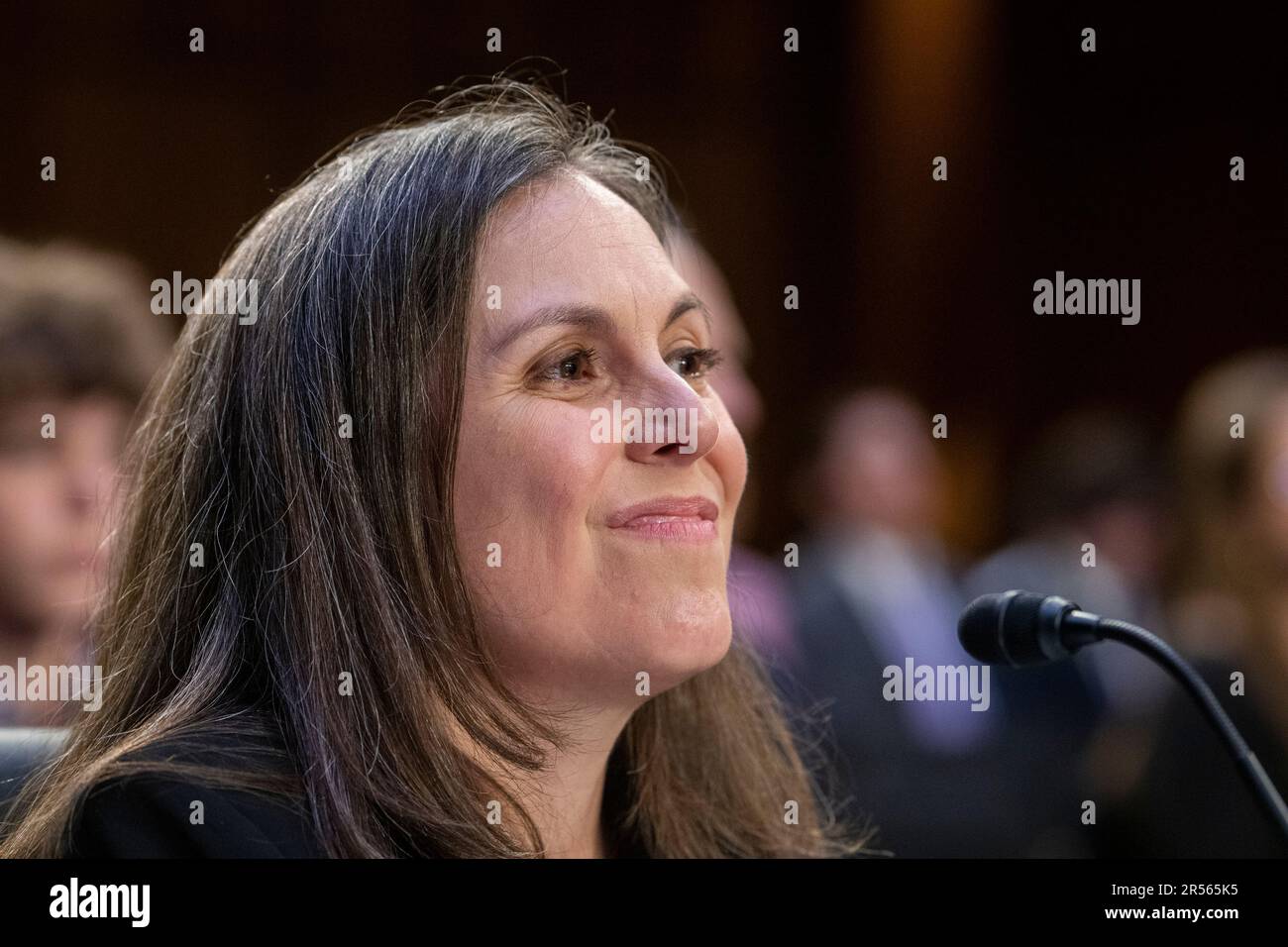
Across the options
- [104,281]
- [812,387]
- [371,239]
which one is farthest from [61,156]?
[812,387]

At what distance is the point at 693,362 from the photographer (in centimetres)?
151

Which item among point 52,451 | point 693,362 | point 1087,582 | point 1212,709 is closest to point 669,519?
point 693,362

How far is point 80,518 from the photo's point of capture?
1693 mm

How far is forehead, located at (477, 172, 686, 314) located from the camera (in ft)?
4.44

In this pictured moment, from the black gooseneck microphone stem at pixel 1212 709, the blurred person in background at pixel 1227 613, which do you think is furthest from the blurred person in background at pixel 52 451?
the blurred person in background at pixel 1227 613

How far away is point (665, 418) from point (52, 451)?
2.73 ft

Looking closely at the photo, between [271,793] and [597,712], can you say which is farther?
[597,712]

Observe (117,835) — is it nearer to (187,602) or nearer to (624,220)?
(187,602)

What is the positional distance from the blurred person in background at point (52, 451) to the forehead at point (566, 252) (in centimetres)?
63

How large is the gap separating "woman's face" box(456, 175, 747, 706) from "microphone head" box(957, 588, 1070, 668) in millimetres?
266

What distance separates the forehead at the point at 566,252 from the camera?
1353 mm

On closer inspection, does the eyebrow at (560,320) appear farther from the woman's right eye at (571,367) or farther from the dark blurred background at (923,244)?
the dark blurred background at (923,244)

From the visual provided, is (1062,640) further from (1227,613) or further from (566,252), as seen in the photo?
(1227,613)

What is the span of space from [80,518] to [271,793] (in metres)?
0.69
